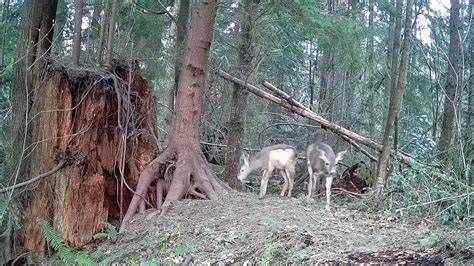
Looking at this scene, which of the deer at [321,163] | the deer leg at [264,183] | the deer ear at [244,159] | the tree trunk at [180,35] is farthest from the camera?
the tree trunk at [180,35]

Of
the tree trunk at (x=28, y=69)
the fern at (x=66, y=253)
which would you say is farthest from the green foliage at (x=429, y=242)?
the tree trunk at (x=28, y=69)

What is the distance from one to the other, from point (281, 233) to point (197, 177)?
2.74 meters

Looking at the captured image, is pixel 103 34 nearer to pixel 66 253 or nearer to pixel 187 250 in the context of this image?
pixel 66 253

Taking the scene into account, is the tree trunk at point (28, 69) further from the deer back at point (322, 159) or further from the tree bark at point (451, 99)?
the tree bark at point (451, 99)

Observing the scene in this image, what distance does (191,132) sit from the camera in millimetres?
8922

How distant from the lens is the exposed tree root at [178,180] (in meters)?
8.48

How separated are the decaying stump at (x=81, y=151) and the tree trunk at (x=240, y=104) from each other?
95.2 inches

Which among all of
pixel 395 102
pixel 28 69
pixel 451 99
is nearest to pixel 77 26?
pixel 28 69

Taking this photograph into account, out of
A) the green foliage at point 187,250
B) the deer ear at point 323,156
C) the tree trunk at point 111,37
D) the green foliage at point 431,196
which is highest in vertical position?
the tree trunk at point 111,37

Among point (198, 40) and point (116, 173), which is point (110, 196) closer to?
point (116, 173)

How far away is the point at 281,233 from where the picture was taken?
641cm

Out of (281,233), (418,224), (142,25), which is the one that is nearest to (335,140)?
(142,25)

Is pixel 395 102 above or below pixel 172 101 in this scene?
above

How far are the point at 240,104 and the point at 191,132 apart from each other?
217cm
